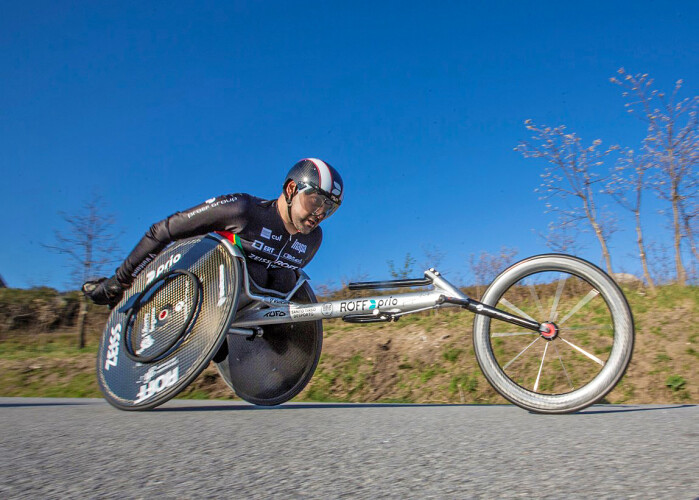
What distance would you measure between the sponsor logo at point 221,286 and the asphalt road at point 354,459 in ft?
3.19

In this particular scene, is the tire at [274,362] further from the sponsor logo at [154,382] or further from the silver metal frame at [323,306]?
the sponsor logo at [154,382]

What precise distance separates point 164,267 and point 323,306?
125 centimetres

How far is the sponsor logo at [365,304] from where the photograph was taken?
328 cm

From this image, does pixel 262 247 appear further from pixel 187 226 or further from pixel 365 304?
pixel 365 304

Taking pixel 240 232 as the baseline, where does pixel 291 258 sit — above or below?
below

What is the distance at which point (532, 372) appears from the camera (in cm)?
799

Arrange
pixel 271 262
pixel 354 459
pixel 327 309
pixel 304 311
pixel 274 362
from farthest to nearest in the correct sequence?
pixel 274 362 → pixel 271 262 → pixel 304 311 → pixel 327 309 → pixel 354 459

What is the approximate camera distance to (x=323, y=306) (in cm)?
351

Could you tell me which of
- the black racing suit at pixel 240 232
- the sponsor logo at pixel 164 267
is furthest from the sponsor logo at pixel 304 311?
the sponsor logo at pixel 164 267

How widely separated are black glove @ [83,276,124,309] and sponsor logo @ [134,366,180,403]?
0.97m

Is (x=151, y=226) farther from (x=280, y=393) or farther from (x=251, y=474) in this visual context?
(x=251, y=474)

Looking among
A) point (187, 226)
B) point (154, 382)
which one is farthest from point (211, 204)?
point (154, 382)

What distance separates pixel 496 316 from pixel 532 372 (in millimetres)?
5685

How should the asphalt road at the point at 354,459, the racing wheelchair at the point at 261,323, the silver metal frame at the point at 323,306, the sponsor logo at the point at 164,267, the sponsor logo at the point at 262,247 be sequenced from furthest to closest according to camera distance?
the sponsor logo at the point at 262,247 → the sponsor logo at the point at 164,267 → the silver metal frame at the point at 323,306 → the racing wheelchair at the point at 261,323 → the asphalt road at the point at 354,459
